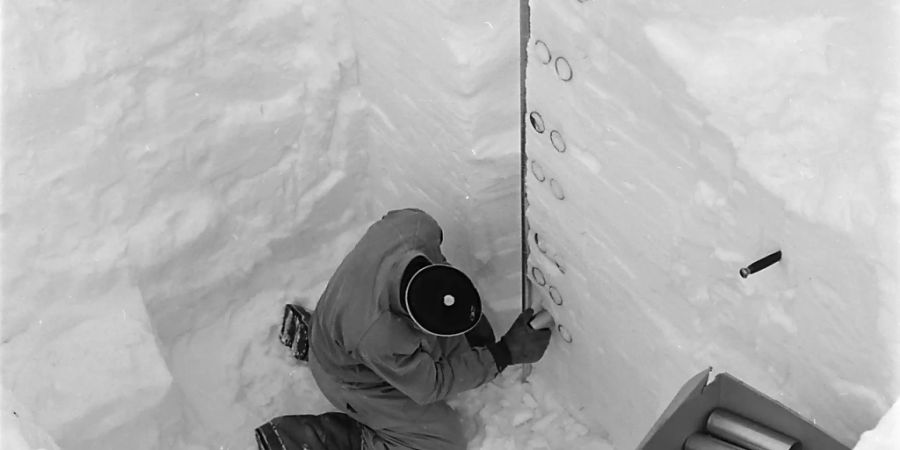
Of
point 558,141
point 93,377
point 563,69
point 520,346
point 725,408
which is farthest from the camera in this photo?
point 520,346

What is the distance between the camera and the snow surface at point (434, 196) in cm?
164

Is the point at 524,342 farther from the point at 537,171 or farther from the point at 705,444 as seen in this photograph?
the point at 705,444

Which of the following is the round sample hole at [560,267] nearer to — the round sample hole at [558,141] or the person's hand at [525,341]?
the person's hand at [525,341]

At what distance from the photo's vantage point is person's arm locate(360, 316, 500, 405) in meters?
2.45

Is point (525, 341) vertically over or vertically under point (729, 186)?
under

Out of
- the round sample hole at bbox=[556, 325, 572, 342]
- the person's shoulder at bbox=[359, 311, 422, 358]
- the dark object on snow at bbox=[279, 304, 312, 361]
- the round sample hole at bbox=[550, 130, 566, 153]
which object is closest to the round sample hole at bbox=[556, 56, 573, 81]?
the round sample hole at bbox=[550, 130, 566, 153]

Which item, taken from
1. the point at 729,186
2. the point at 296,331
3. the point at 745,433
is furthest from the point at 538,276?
the point at 745,433

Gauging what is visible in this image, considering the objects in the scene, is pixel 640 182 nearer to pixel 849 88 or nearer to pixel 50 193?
pixel 849 88

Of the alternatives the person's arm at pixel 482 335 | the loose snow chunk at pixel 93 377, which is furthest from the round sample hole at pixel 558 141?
the loose snow chunk at pixel 93 377

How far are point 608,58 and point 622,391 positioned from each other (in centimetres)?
95

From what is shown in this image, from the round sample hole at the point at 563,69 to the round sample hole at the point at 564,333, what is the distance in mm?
808

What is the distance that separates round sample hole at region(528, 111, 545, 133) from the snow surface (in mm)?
28

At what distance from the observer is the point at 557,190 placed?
2363mm

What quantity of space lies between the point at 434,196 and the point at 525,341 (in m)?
0.44
